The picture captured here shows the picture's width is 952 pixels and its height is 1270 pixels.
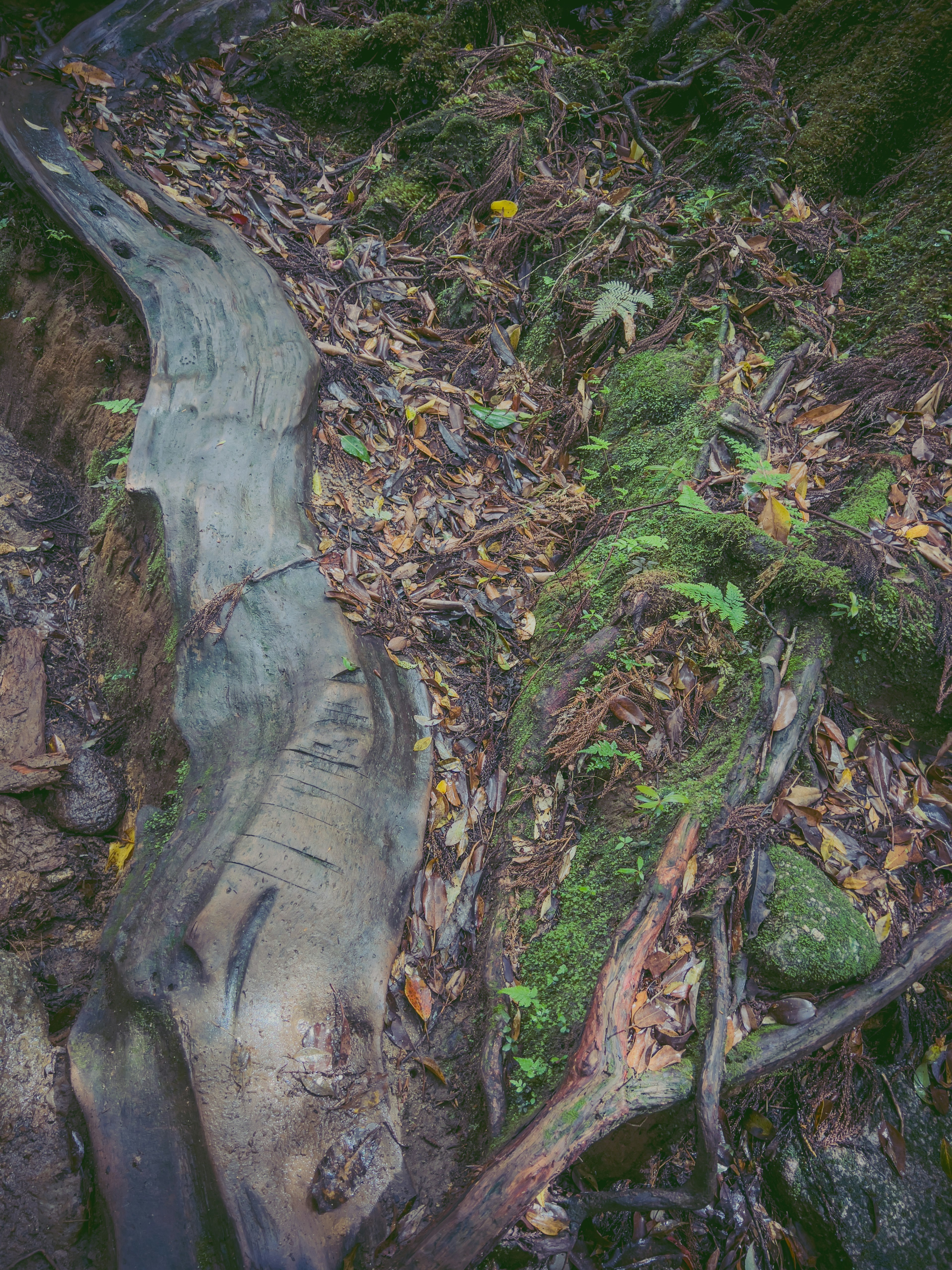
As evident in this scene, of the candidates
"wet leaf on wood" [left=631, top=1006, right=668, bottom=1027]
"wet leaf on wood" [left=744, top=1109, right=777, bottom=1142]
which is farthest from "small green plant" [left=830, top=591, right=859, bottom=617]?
"wet leaf on wood" [left=744, top=1109, right=777, bottom=1142]

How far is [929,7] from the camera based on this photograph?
4160 millimetres

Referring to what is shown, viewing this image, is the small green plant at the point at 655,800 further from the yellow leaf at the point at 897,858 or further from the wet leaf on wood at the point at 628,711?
the yellow leaf at the point at 897,858

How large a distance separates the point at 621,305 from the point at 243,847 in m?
3.93

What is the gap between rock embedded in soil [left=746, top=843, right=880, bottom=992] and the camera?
2.41 meters

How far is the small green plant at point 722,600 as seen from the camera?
9.32ft

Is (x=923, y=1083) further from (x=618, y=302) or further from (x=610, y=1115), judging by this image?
(x=618, y=302)

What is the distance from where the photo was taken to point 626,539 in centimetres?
341

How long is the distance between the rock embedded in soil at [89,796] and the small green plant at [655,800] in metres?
2.22

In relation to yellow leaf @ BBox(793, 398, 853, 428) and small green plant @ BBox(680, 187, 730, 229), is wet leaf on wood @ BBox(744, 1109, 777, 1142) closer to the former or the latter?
yellow leaf @ BBox(793, 398, 853, 428)

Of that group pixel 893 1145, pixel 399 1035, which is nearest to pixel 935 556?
pixel 893 1145

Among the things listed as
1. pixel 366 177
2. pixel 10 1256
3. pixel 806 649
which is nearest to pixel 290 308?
pixel 366 177

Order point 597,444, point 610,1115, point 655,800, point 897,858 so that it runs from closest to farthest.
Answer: point 610,1115
point 655,800
point 897,858
point 597,444

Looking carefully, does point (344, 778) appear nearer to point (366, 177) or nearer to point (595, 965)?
point (595, 965)

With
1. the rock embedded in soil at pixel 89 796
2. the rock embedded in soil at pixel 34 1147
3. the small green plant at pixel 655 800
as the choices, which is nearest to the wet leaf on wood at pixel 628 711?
the small green plant at pixel 655 800
